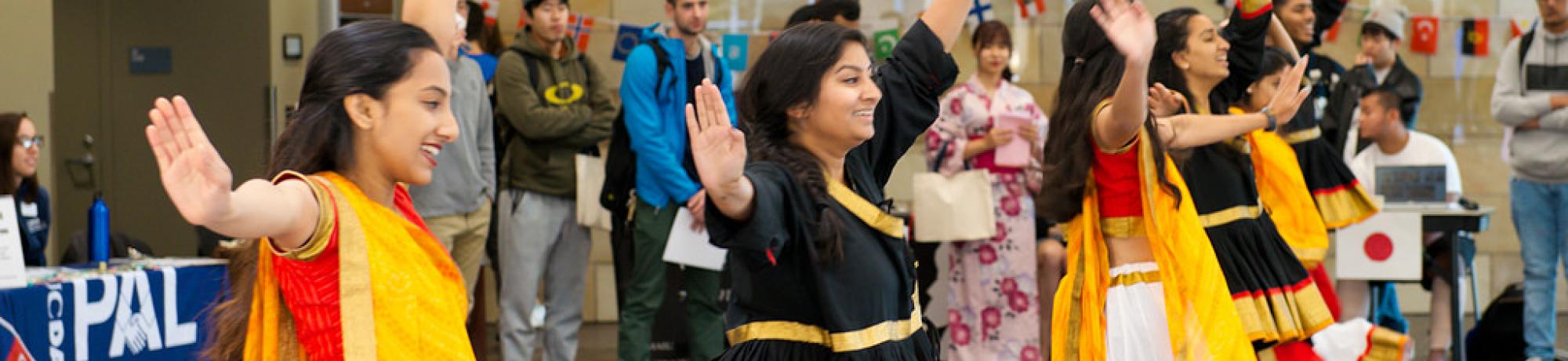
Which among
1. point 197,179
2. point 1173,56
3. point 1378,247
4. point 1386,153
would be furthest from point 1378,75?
point 197,179

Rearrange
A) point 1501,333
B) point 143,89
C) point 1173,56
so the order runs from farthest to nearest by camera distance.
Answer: point 143,89 → point 1501,333 → point 1173,56

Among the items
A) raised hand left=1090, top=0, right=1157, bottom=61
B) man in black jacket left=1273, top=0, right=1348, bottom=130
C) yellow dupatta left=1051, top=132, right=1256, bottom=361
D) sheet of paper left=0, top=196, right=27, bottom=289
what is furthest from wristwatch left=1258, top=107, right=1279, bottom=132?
sheet of paper left=0, top=196, right=27, bottom=289

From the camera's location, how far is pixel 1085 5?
3.67 metres

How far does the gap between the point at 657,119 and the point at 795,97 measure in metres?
2.81

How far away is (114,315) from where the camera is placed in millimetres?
4426

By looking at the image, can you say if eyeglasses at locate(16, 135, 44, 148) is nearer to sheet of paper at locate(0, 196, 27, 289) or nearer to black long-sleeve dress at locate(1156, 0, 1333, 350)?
sheet of paper at locate(0, 196, 27, 289)

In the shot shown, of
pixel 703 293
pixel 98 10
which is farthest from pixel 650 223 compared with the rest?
pixel 98 10

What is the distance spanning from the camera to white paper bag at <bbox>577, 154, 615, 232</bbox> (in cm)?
576

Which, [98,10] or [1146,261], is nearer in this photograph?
[1146,261]

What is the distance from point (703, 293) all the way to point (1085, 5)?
2399 millimetres

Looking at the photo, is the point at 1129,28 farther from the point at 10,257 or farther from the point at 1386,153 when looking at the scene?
the point at 1386,153

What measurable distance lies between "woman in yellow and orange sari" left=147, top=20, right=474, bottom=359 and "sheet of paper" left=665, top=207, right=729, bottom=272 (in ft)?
9.68

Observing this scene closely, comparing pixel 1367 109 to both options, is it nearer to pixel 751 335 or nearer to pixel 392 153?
pixel 751 335

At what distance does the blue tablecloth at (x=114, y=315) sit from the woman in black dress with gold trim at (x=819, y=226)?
1.86 metres
